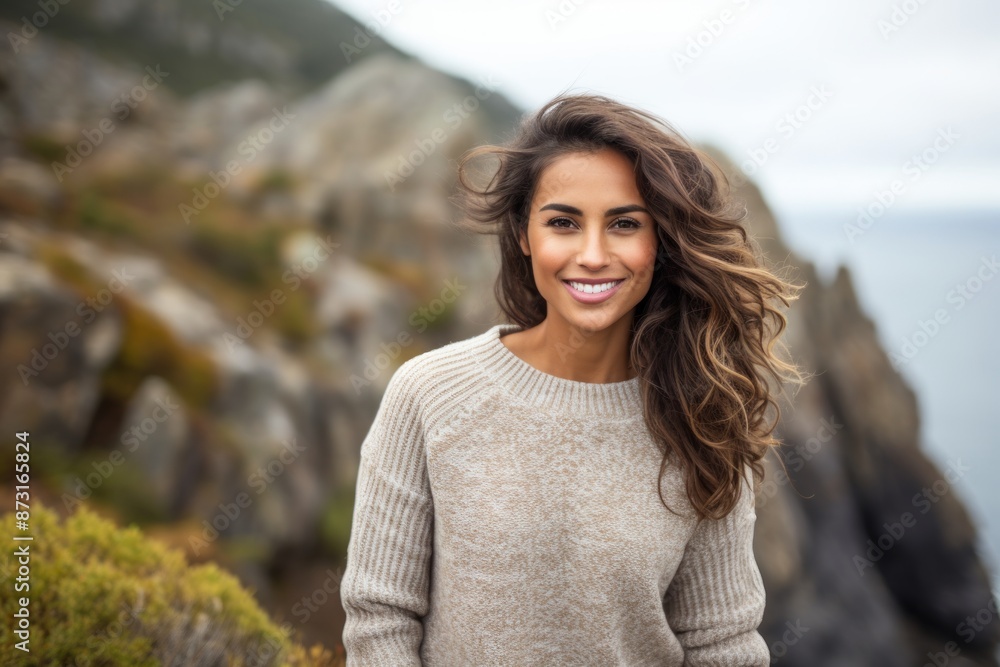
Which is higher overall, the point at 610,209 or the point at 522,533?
the point at 610,209

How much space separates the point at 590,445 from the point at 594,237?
52cm

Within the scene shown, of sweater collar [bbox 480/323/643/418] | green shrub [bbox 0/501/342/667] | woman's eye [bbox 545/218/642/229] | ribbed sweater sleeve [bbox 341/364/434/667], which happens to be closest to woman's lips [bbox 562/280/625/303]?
woman's eye [bbox 545/218/642/229]

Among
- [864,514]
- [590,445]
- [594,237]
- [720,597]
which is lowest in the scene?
[720,597]

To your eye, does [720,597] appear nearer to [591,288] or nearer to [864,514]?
[591,288]

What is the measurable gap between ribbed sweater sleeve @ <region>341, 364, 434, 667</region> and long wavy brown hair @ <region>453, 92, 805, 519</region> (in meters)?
0.59

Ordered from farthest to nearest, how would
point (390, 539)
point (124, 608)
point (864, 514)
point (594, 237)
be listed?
point (864, 514) → point (124, 608) → point (390, 539) → point (594, 237)

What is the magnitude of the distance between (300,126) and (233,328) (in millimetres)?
5469

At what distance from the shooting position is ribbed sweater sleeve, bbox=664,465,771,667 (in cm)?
207

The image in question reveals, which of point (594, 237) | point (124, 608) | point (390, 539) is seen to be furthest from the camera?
point (124, 608)

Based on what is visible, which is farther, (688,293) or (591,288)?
(688,293)

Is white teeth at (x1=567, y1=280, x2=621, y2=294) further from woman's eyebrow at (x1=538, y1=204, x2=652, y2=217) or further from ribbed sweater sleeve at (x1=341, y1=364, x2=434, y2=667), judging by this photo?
ribbed sweater sleeve at (x1=341, y1=364, x2=434, y2=667)

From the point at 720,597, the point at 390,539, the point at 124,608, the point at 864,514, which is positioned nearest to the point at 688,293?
the point at 720,597

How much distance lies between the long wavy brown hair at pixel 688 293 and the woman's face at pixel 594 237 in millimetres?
36

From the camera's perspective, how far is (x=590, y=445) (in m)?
2.01
